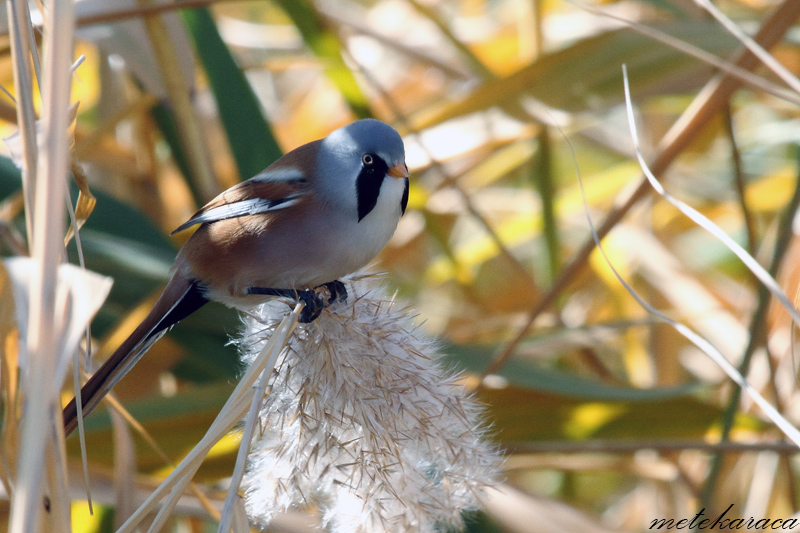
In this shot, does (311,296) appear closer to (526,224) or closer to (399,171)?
(399,171)

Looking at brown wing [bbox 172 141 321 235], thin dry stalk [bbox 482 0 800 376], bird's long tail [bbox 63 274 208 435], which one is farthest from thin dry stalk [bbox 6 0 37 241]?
thin dry stalk [bbox 482 0 800 376]

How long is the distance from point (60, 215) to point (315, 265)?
0.96 metres

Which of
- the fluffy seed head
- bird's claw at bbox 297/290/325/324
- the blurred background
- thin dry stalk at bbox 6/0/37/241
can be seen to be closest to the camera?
thin dry stalk at bbox 6/0/37/241

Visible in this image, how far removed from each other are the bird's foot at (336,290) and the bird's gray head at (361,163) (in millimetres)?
198

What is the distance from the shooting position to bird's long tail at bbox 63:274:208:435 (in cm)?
134

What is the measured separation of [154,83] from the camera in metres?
2.35

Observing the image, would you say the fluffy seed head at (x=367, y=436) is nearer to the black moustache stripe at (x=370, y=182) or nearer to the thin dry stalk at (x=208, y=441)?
the thin dry stalk at (x=208, y=441)

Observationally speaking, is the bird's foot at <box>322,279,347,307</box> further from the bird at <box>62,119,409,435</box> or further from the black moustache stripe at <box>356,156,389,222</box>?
the black moustache stripe at <box>356,156,389,222</box>

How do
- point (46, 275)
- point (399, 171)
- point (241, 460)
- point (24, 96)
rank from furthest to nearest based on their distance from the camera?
point (399, 171) → point (241, 460) → point (24, 96) → point (46, 275)

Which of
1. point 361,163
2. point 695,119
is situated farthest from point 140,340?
point 695,119

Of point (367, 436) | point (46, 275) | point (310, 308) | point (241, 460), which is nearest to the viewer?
point (46, 275)

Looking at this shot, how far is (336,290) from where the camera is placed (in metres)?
1.78

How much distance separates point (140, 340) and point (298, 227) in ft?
1.48

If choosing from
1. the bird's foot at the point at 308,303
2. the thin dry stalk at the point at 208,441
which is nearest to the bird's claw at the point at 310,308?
the bird's foot at the point at 308,303
